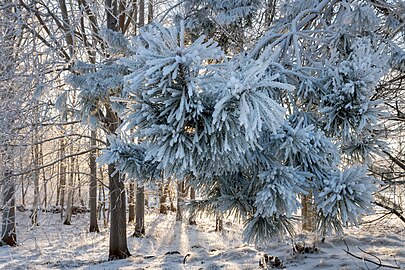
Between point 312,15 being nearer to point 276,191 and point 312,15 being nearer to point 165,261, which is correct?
point 276,191

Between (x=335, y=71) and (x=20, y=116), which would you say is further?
(x=20, y=116)

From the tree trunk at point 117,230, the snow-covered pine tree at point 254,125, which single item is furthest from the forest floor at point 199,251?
the snow-covered pine tree at point 254,125

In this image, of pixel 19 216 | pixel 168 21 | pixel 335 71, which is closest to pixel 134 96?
pixel 335 71

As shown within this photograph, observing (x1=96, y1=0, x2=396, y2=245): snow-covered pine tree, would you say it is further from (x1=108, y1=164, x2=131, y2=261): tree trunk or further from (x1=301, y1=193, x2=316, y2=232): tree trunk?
(x1=108, y1=164, x2=131, y2=261): tree trunk

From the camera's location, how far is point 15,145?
4.94m

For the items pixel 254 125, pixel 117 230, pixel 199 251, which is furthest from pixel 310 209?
pixel 199 251

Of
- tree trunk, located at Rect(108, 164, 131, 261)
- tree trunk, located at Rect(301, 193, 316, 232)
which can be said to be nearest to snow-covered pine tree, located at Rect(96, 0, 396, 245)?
tree trunk, located at Rect(301, 193, 316, 232)

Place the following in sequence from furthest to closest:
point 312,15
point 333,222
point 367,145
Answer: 1. point 312,15
2. point 367,145
3. point 333,222

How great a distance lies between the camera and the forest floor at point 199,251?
20.2ft

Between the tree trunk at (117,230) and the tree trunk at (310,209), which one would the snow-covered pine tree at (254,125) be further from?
the tree trunk at (117,230)

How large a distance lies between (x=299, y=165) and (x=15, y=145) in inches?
173

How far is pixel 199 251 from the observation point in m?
8.27

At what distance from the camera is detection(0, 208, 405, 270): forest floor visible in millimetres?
6162

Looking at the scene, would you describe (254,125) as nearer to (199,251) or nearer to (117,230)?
(117,230)
